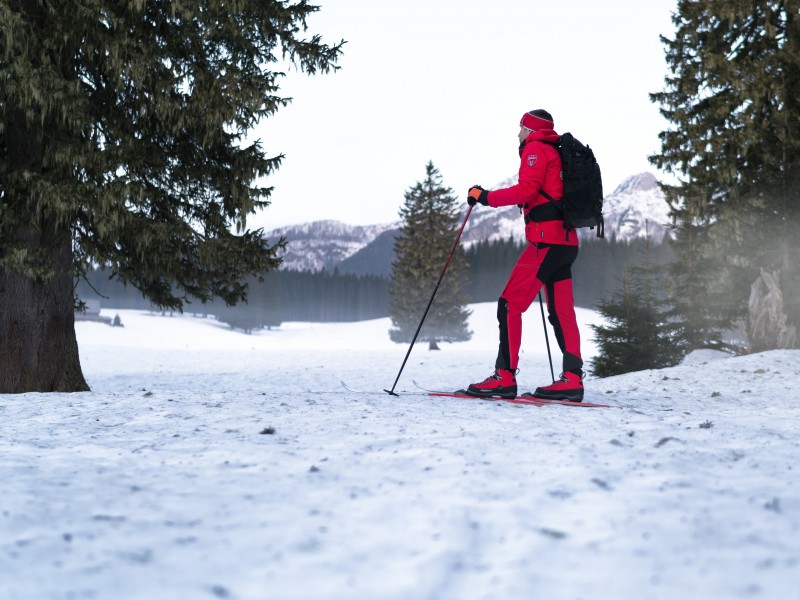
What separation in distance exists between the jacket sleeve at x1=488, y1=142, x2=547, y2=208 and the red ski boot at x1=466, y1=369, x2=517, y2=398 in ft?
5.73

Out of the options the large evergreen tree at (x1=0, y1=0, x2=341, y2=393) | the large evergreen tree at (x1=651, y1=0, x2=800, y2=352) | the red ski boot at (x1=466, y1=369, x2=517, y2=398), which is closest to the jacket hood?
the red ski boot at (x1=466, y1=369, x2=517, y2=398)

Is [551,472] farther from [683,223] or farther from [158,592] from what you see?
[683,223]

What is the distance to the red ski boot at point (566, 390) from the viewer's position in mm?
6102

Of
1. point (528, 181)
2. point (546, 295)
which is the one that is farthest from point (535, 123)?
point (546, 295)

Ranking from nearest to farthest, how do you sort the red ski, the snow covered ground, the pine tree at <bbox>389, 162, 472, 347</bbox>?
the snow covered ground, the red ski, the pine tree at <bbox>389, 162, 472, 347</bbox>

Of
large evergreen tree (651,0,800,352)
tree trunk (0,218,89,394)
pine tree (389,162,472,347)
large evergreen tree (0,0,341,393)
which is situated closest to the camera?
large evergreen tree (0,0,341,393)

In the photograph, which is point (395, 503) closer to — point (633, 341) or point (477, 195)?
point (477, 195)

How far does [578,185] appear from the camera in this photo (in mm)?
5836

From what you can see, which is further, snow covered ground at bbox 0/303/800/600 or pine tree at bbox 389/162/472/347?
pine tree at bbox 389/162/472/347

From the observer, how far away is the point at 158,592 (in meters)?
1.95

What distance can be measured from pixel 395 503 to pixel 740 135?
1517 centimetres

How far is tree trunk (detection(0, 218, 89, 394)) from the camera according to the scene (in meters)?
7.84

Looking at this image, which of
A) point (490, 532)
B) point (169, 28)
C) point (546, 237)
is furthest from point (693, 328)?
point (490, 532)

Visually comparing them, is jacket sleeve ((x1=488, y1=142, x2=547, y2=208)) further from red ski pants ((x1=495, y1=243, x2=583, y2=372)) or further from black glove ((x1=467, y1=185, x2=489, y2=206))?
red ski pants ((x1=495, y1=243, x2=583, y2=372))
